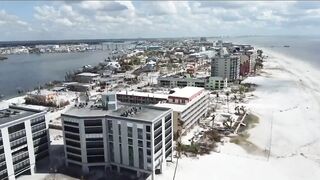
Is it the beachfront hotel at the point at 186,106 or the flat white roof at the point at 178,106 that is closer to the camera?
the beachfront hotel at the point at 186,106

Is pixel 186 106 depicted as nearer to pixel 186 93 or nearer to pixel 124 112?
pixel 186 93

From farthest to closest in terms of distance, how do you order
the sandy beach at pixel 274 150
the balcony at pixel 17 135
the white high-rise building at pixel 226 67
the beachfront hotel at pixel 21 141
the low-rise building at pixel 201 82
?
the white high-rise building at pixel 226 67 → the low-rise building at pixel 201 82 → the sandy beach at pixel 274 150 → the balcony at pixel 17 135 → the beachfront hotel at pixel 21 141

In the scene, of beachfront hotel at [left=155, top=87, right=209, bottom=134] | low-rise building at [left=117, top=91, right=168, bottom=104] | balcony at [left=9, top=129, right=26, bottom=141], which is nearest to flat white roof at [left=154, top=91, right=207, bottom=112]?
beachfront hotel at [left=155, top=87, right=209, bottom=134]

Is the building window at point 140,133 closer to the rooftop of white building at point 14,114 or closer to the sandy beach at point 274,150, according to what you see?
the sandy beach at point 274,150

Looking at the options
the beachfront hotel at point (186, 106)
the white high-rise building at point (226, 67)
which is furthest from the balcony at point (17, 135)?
the white high-rise building at point (226, 67)

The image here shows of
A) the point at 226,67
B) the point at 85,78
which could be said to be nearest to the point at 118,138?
the point at 226,67

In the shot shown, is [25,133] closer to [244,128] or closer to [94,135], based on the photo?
[94,135]

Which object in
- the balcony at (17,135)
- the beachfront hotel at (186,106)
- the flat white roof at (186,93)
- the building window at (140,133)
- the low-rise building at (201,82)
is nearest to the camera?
the building window at (140,133)
